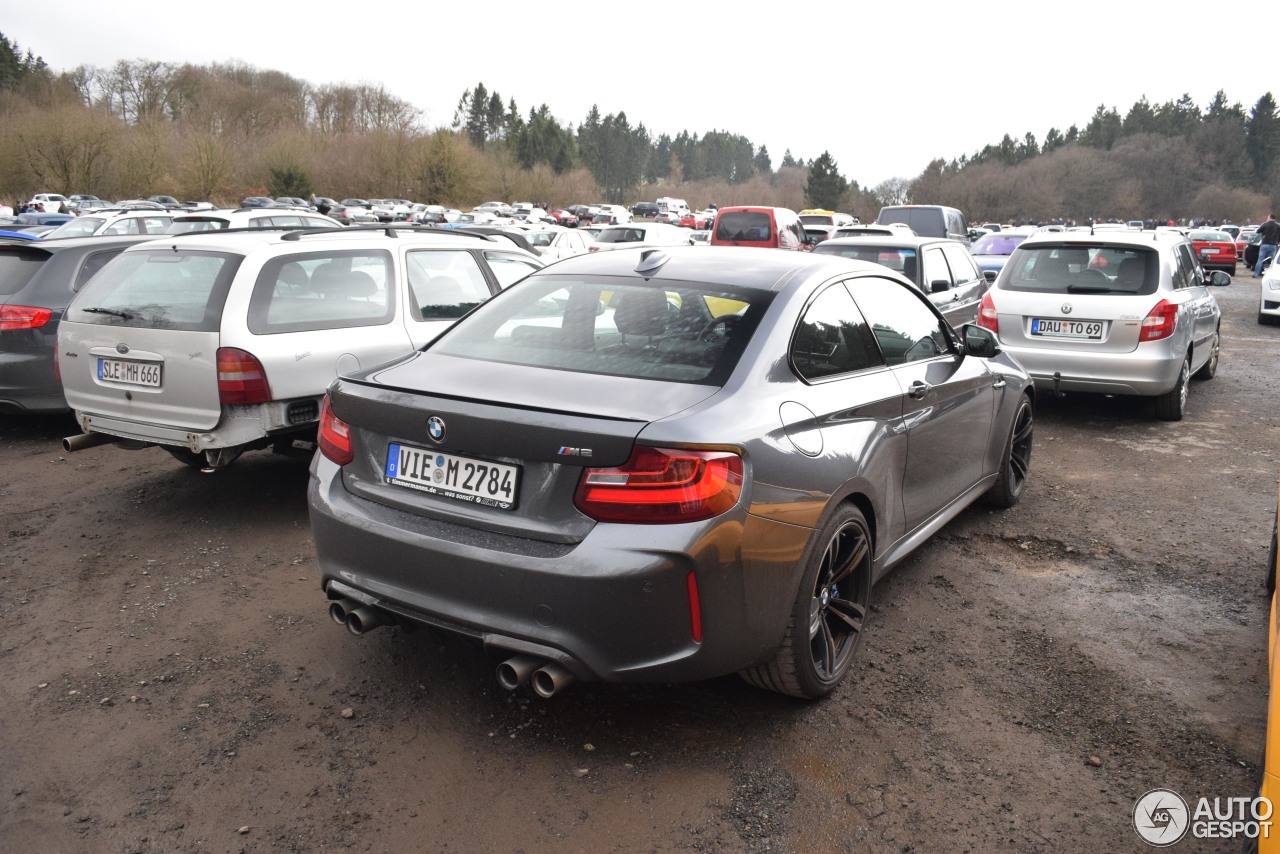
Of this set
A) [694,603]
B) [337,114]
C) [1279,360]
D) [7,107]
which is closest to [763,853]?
[694,603]

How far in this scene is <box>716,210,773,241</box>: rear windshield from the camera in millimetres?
17750

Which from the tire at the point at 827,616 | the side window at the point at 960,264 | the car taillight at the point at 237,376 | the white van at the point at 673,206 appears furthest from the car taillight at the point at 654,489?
the white van at the point at 673,206

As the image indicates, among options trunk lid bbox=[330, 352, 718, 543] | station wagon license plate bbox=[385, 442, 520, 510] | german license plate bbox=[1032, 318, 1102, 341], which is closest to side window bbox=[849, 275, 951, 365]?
trunk lid bbox=[330, 352, 718, 543]

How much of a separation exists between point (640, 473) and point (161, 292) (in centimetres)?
388

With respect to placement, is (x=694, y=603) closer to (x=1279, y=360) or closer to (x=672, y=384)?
(x=672, y=384)

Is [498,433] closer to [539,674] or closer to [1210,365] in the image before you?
[539,674]

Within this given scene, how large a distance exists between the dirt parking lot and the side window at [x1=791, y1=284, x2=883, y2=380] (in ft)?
3.96

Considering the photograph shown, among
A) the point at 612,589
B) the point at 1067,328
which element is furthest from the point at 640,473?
the point at 1067,328

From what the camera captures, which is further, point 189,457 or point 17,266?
point 17,266

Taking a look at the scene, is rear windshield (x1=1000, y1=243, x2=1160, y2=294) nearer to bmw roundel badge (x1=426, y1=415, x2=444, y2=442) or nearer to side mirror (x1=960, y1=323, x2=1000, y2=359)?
side mirror (x1=960, y1=323, x2=1000, y2=359)

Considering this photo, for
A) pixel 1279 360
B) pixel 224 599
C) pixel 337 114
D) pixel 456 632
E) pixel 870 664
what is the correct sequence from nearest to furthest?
pixel 456 632 → pixel 870 664 → pixel 224 599 → pixel 1279 360 → pixel 337 114

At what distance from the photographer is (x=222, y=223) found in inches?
628

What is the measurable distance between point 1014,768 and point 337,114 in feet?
318

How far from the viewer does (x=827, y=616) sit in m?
3.50
